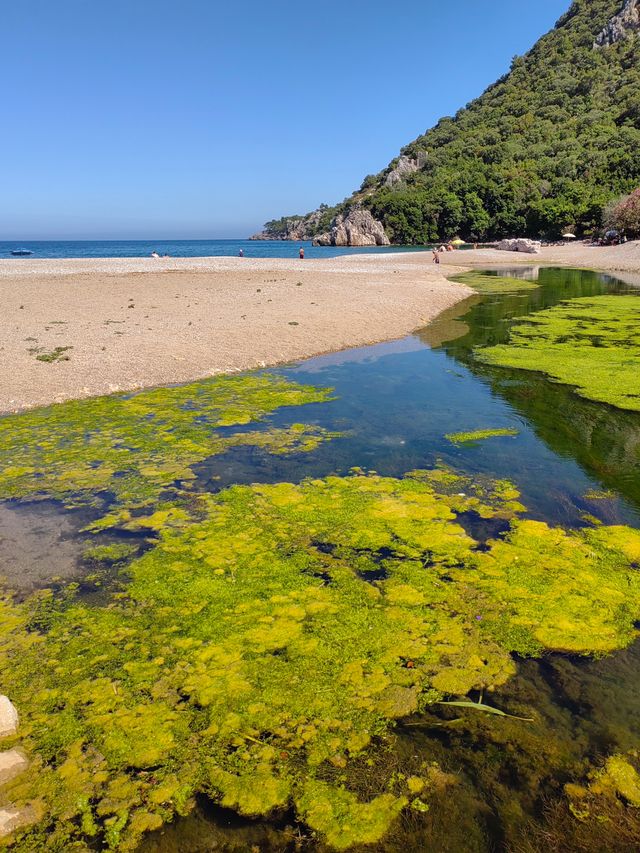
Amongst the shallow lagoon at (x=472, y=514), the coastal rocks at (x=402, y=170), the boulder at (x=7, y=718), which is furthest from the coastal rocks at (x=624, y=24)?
the boulder at (x=7, y=718)

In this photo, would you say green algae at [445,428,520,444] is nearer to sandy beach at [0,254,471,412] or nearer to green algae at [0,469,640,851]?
green algae at [0,469,640,851]

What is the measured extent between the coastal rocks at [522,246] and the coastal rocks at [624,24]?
88.1m

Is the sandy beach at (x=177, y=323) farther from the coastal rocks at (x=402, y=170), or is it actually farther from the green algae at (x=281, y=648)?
the coastal rocks at (x=402, y=170)

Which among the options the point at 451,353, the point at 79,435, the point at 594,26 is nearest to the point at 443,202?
the point at 594,26

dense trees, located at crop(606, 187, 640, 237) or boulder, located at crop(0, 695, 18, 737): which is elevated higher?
dense trees, located at crop(606, 187, 640, 237)

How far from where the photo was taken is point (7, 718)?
3.59m

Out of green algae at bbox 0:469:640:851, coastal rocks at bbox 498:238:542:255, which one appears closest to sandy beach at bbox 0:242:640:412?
green algae at bbox 0:469:640:851

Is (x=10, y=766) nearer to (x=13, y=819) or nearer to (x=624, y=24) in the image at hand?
(x=13, y=819)

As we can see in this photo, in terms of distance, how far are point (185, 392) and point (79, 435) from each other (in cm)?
301

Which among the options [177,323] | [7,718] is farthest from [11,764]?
[177,323]

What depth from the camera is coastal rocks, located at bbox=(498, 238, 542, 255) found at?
6294 centimetres

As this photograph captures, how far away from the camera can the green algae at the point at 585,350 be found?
11633 mm

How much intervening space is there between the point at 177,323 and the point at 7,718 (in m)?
15.1

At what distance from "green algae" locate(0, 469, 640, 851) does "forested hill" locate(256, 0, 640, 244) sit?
85087mm
